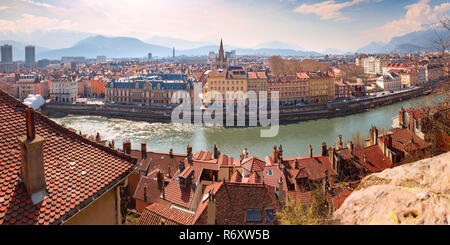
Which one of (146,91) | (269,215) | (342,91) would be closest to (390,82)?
(342,91)

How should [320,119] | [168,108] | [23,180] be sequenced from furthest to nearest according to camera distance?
1. [168,108]
2. [320,119]
3. [23,180]

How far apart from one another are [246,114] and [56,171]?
17541 millimetres

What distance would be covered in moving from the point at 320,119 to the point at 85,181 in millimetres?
18856

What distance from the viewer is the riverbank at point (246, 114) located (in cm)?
1986

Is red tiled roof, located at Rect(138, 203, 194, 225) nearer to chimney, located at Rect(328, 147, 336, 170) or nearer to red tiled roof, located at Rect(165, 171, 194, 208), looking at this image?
red tiled roof, located at Rect(165, 171, 194, 208)

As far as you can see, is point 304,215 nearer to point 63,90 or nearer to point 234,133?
point 234,133

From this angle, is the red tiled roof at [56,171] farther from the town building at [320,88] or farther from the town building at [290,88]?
the town building at [320,88]

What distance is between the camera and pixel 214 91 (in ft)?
74.2

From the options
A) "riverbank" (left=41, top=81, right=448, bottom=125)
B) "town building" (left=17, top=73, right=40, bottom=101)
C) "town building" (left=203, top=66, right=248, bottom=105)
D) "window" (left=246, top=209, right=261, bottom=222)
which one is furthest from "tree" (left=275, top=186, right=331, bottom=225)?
"town building" (left=17, top=73, right=40, bottom=101)

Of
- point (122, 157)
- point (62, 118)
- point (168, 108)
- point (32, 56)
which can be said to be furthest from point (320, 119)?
point (32, 56)

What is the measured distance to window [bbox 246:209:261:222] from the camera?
375 cm

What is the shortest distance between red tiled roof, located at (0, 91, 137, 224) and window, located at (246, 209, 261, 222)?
2072 mm

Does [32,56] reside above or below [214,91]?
above

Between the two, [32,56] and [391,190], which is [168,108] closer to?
[391,190]
